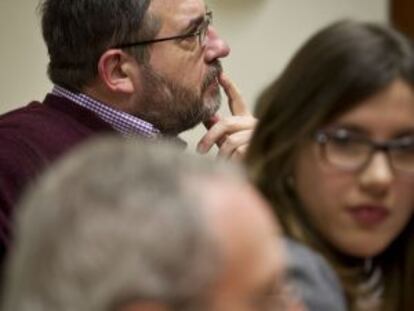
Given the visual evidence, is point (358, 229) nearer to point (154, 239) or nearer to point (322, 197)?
point (322, 197)

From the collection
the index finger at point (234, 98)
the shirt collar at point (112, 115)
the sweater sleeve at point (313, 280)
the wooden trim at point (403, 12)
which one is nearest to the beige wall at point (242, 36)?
the wooden trim at point (403, 12)

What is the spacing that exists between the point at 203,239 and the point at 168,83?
1.46 m

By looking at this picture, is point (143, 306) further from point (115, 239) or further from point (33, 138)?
point (33, 138)

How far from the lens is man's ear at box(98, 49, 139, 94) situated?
83.0 inches

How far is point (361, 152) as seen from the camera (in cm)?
114

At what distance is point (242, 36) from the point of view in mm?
2844

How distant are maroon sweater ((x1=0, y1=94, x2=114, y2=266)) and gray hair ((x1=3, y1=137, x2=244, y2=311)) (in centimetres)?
101

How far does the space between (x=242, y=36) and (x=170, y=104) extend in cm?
76

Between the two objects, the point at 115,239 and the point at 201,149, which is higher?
the point at 115,239

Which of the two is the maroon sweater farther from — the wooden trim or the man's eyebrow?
the wooden trim

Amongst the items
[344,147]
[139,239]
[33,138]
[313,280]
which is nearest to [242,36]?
[33,138]

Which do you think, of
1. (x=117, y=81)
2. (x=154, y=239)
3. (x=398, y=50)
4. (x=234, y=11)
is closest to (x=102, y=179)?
(x=154, y=239)

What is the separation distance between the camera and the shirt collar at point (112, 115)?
6.81ft

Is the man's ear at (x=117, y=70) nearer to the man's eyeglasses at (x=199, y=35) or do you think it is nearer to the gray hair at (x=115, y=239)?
the man's eyeglasses at (x=199, y=35)
